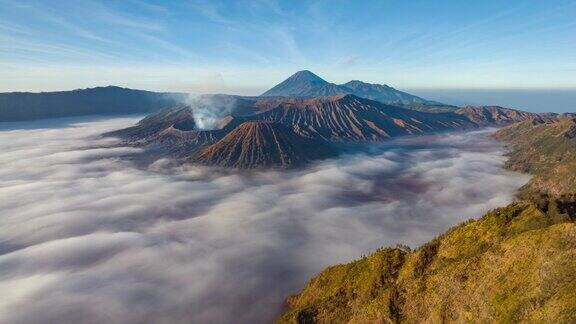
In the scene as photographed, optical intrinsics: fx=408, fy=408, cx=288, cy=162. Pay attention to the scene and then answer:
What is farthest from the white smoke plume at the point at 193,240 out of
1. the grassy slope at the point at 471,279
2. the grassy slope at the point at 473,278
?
the grassy slope at the point at 471,279

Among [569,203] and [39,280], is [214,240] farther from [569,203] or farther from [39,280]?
[569,203]

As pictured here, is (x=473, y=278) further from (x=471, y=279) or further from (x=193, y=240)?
(x=193, y=240)

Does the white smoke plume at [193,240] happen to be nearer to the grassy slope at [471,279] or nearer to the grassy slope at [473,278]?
the grassy slope at [473,278]

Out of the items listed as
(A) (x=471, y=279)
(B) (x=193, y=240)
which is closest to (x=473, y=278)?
(A) (x=471, y=279)

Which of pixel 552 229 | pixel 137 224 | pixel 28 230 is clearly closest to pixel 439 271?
pixel 552 229

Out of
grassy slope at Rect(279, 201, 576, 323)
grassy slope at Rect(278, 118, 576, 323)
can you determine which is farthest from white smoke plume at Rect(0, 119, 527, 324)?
grassy slope at Rect(279, 201, 576, 323)

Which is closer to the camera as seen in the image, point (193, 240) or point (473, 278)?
point (473, 278)

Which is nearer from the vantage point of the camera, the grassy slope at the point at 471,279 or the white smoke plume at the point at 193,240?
the grassy slope at the point at 471,279
